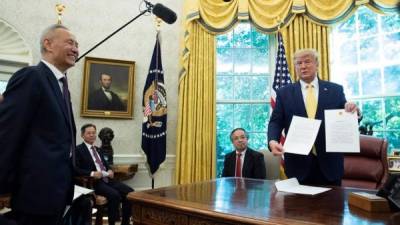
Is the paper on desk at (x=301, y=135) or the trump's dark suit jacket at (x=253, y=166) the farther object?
the trump's dark suit jacket at (x=253, y=166)

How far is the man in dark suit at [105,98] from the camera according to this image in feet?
14.7

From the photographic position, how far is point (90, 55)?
4527 millimetres

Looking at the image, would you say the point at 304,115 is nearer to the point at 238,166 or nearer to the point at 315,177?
the point at 315,177

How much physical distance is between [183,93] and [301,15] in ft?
6.55

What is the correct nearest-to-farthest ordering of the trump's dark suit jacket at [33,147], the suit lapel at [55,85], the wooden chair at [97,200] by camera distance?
the trump's dark suit jacket at [33,147], the suit lapel at [55,85], the wooden chair at [97,200]

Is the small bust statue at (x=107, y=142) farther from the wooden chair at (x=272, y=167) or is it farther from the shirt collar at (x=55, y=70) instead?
the shirt collar at (x=55, y=70)

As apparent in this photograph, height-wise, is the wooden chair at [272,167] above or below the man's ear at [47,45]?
below

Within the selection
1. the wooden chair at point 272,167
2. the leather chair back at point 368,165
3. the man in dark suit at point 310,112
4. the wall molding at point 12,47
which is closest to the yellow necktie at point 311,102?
the man in dark suit at point 310,112

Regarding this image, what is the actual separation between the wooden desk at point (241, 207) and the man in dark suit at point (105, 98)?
308 cm

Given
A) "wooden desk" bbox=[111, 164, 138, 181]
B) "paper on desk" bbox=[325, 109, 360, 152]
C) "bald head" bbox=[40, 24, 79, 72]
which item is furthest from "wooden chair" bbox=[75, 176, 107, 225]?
"paper on desk" bbox=[325, 109, 360, 152]

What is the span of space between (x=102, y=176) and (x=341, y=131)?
2.67 m

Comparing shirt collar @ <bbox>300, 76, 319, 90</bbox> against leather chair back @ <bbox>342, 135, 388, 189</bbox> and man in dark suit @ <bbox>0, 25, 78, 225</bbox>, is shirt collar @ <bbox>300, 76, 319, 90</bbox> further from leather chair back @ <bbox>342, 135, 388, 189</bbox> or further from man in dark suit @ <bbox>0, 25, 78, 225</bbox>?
man in dark suit @ <bbox>0, 25, 78, 225</bbox>

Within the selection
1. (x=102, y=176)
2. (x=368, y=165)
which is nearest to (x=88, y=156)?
(x=102, y=176)

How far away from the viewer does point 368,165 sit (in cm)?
301
